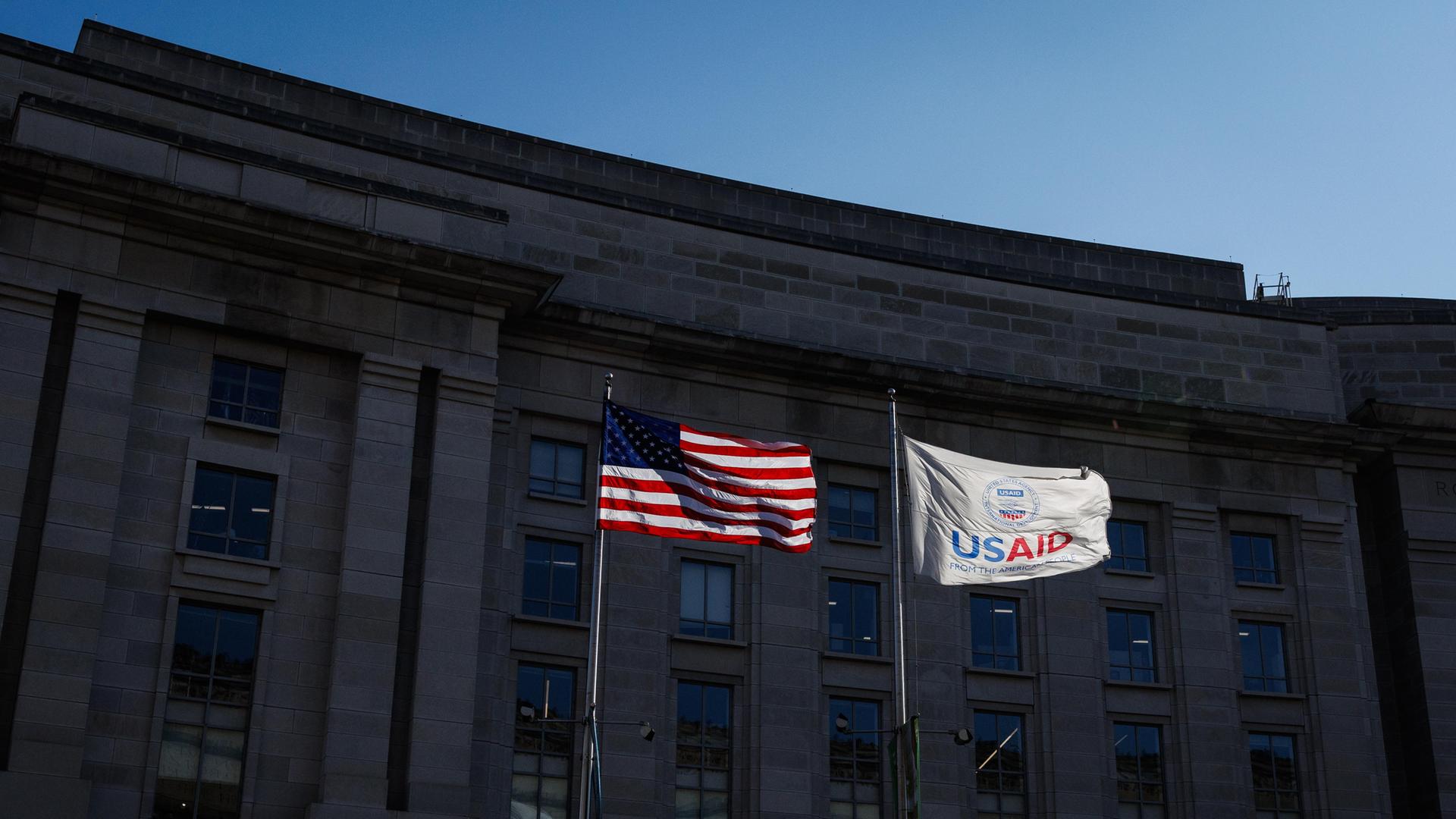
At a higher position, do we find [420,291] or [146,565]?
[420,291]

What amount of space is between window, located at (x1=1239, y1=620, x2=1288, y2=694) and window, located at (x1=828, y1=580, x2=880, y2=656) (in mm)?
9239

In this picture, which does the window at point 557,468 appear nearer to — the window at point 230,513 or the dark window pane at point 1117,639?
the window at point 230,513

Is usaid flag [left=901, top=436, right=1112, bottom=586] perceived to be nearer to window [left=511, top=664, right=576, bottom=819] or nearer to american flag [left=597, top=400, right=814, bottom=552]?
american flag [left=597, top=400, right=814, bottom=552]

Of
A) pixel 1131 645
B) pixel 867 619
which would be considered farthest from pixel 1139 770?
pixel 867 619

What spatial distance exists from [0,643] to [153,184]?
29.1ft

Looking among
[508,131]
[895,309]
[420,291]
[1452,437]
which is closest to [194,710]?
[420,291]

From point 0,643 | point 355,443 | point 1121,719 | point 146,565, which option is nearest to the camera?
point 0,643

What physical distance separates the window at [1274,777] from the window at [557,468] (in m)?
16.8

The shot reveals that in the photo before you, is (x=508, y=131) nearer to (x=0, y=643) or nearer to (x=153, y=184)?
(x=153, y=184)

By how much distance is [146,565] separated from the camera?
3081 centimetres

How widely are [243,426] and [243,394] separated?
0.85 metres

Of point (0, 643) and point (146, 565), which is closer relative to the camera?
point (0, 643)

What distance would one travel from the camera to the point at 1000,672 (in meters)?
37.8

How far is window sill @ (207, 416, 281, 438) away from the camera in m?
32.3
